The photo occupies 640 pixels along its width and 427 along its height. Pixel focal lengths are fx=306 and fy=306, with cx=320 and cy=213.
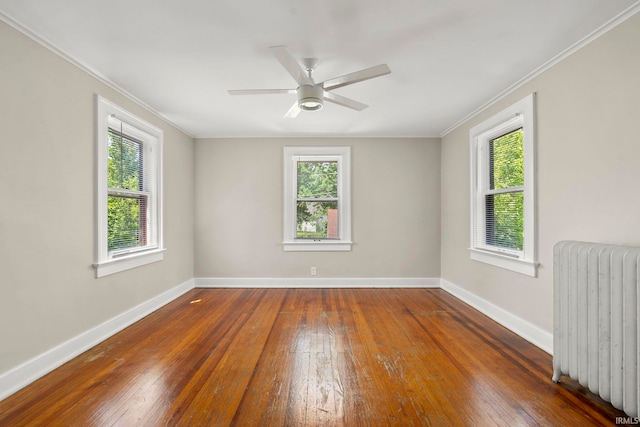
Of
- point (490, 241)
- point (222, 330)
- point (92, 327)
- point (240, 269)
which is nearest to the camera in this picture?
point (92, 327)

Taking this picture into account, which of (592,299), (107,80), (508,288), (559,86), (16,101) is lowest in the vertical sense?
(508,288)

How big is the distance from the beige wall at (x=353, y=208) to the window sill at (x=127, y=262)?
3.85 feet

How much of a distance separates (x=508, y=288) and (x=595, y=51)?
2176 mm

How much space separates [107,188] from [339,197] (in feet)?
10.2

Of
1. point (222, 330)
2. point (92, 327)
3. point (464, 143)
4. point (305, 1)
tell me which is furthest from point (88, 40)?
point (464, 143)

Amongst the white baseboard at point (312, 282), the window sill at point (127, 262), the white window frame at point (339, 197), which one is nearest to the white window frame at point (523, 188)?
the white baseboard at point (312, 282)

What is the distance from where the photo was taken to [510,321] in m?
3.11

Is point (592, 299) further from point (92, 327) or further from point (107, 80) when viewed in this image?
point (107, 80)

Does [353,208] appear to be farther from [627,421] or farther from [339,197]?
[627,421]

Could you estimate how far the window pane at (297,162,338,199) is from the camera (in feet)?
16.5

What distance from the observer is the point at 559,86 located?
2.52 m

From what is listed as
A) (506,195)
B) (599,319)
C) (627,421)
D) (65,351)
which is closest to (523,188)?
(506,195)

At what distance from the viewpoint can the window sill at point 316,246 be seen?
4945mm

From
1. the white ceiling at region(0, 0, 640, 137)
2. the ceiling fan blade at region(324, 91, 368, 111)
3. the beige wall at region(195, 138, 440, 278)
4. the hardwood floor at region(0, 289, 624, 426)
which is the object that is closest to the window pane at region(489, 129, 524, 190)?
the white ceiling at region(0, 0, 640, 137)
